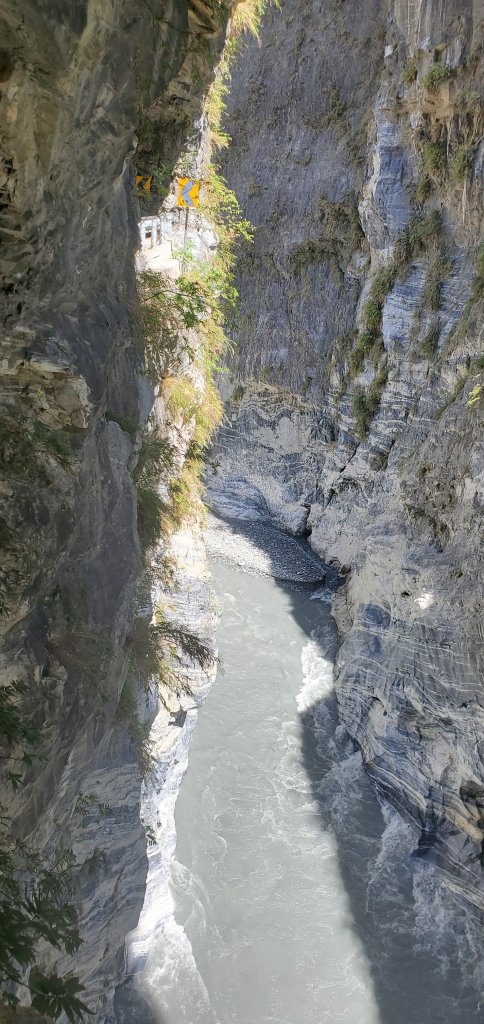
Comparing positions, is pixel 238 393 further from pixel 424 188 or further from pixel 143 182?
pixel 143 182

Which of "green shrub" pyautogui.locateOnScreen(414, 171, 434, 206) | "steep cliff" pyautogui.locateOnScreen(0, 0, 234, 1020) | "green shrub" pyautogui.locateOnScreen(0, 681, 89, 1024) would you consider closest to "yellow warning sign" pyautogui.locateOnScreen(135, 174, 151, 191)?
"steep cliff" pyautogui.locateOnScreen(0, 0, 234, 1020)

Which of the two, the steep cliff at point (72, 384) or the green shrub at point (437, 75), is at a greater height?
the green shrub at point (437, 75)

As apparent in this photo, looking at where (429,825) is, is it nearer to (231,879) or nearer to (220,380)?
(231,879)

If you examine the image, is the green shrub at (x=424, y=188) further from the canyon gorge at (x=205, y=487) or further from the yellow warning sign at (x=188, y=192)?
the yellow warning sign at (x=188, y=192)

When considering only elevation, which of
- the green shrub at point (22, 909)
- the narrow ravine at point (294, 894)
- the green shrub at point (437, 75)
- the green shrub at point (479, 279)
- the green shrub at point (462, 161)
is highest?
the green shrub at point (437, 75)

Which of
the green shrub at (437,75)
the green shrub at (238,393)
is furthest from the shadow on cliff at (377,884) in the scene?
the green shrub at (238,393)

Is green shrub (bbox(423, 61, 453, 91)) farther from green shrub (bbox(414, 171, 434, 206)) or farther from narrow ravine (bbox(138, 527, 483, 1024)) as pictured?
narrow ravine (bbox(138, 527, 483, 1024))
